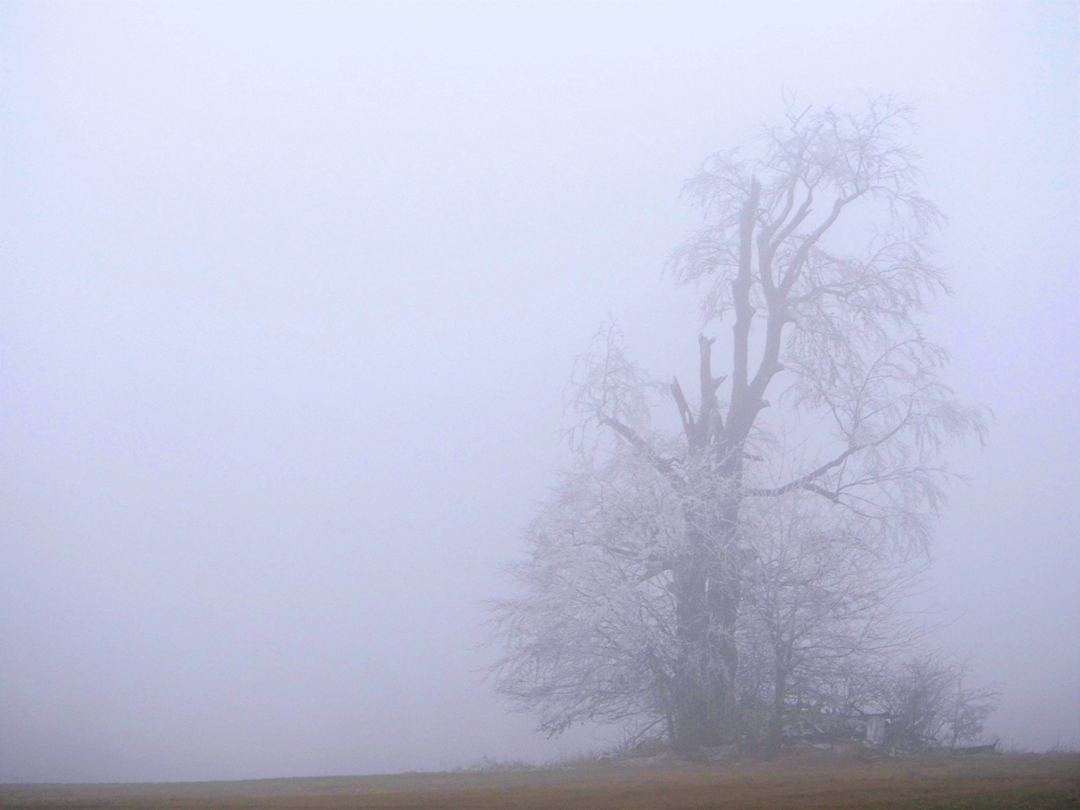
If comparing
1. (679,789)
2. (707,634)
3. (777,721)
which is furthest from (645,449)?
(679,789)

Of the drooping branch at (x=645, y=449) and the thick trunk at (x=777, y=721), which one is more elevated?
the drooping branch at (x=645, y=449)

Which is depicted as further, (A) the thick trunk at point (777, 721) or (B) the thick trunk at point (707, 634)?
(B) the thick trunk at point (707, 634)

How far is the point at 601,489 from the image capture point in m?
10.6

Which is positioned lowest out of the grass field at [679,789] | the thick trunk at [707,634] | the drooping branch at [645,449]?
the grass field at [679,789]

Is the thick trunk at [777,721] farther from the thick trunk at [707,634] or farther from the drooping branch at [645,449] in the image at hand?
the drooping branch at [645,449]

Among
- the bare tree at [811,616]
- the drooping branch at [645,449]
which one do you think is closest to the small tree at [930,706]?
the bare tree at [811,616]

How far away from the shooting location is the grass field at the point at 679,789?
546 cm

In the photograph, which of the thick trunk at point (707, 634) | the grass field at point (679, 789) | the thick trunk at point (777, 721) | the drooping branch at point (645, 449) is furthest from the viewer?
the drooping branch at point (645, 449)

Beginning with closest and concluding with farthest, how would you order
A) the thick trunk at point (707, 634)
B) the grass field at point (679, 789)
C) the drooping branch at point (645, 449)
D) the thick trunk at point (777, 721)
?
the grass field at point (679, 789) < the thick trunk at point (777, 721) < the thick trunk at point (707, 634) < the drooping branch at point (645, 449)

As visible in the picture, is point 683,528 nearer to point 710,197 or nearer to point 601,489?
point 601,489

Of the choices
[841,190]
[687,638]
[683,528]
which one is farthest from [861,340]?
[687,638]

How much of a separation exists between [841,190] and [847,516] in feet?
16.0

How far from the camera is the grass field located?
546 centimetres

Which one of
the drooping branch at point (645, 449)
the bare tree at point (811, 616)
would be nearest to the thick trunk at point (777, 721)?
the bare tree at point (811, 616)
